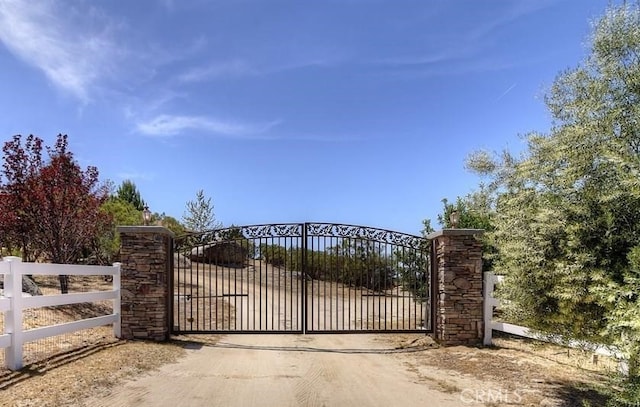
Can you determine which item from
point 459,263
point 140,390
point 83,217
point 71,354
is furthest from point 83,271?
point 459,263

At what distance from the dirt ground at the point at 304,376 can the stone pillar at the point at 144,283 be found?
1.42ft

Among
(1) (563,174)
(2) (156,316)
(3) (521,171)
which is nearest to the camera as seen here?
(1) (563,174)

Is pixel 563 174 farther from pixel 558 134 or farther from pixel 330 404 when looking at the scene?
pixel 330 404

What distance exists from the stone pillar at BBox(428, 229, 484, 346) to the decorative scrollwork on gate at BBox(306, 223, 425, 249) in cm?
90

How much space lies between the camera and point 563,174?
456 cm

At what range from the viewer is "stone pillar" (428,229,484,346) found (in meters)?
8.80

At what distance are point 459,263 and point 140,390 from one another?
579 centimetres

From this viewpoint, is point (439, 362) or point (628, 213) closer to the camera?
point (628, 213)

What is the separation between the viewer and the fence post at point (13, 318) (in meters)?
5.69

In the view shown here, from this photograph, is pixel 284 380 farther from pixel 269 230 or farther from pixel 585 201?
pixel 585 201

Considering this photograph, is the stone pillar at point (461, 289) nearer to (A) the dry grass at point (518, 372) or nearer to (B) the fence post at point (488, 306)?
(B) the fence post at point (488, 306)

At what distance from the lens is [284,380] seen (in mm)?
6312

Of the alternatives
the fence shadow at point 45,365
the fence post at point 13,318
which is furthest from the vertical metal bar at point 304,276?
the fence post at point 13,318

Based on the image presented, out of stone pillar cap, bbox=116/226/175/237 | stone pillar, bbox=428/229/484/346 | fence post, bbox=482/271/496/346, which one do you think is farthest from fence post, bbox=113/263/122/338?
fence post, bbox=482/271/496/346
